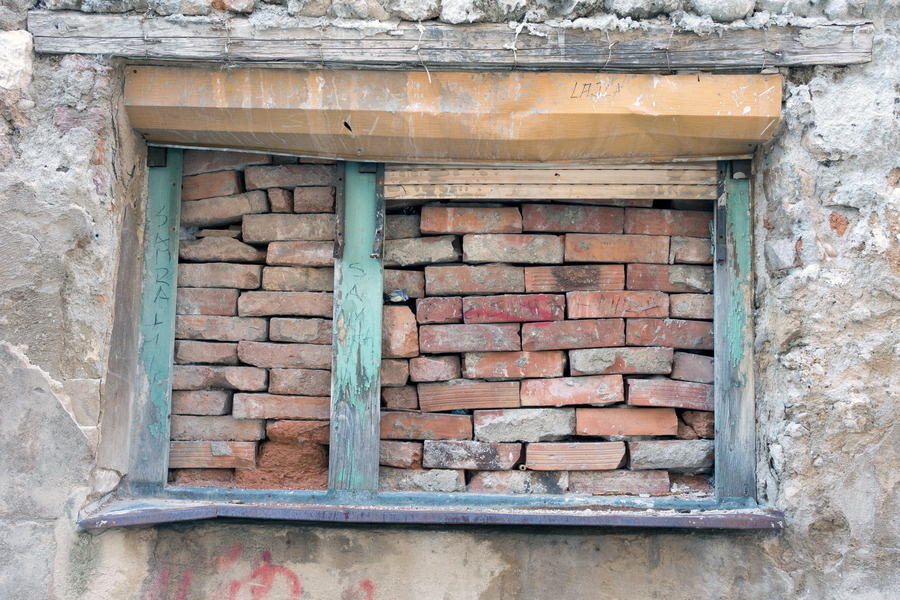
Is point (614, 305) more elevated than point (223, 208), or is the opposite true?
point (223, 208)

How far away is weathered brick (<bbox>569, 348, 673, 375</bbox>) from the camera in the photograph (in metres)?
2.75

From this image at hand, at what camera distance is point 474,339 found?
2770mm

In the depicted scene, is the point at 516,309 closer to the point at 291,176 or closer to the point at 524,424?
the point at 524,424

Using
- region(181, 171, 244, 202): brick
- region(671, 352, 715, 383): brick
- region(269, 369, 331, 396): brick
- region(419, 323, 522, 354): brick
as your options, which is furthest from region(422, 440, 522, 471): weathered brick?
region(181, 171, 244, 202): brick

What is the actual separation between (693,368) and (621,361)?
11.2 inches

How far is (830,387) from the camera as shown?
243cm

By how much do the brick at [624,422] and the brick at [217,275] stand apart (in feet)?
4.51

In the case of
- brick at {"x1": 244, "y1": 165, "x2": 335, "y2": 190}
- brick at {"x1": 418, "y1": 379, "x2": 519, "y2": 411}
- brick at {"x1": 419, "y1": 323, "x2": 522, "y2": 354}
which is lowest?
brick at {"x1": 418, "y1": 379, "x2": 519, "y2": 411}

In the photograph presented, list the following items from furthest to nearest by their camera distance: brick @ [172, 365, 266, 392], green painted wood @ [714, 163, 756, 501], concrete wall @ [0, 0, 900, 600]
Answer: brick @ [172, 365, 266, 392], green painted wood @ [714, 163, 756, 501], concrete wall @ [0, 0, 900, 600]

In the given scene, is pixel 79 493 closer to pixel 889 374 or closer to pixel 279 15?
pixel 279 15

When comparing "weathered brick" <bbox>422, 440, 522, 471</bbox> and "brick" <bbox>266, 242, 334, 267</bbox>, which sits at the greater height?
"brick" <bbox>266, 242, 334, 267</bbox>

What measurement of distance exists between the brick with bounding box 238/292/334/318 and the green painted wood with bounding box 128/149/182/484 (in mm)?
300

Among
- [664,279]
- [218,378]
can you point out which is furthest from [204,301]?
[664,279]

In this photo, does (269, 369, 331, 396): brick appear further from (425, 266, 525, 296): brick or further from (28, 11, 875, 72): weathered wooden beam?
(28, 11, 875, 72): weathered wooden beam
